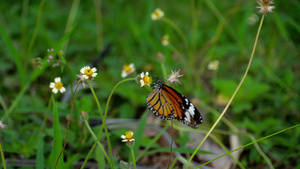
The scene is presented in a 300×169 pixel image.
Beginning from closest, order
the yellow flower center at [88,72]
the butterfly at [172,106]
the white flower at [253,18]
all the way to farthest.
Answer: the yellow flower center at [88,72], the butterfly at [172,106], the white flower at [253,18]

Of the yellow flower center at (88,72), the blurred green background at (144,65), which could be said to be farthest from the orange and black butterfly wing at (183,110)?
the blurred green background at (144,65)

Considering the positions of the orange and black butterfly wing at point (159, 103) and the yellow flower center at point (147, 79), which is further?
the orange and black butterfly wing at point (159, 103)

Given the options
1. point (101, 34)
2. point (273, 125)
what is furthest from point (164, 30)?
point (273, 125)

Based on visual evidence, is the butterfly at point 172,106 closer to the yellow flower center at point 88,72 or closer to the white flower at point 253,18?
the yellow flower center at point 88,72

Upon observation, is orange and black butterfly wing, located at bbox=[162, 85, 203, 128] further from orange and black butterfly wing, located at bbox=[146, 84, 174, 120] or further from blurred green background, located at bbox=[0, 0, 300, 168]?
blurred green background, located at bbox=[0, 0, 300, 168]

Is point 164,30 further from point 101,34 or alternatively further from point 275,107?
point 275,107
